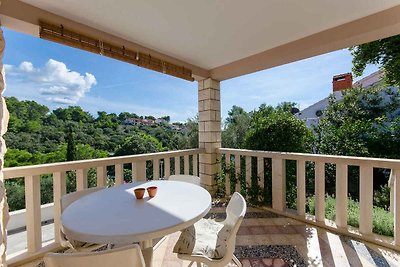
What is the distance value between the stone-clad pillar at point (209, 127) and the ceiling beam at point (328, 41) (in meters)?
0.60

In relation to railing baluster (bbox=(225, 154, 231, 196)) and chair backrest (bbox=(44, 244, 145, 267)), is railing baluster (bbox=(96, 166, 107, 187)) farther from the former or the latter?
railing baluster (bbox=(225, 154, 231, 196))

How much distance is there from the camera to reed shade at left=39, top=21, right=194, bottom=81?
2.01m

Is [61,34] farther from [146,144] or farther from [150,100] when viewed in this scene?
[150,100]

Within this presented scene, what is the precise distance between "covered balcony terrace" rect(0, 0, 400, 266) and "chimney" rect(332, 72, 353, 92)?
21.9 feet

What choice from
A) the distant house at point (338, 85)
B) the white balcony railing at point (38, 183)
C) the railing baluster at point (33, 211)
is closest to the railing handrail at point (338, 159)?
the white balcony railing at point (38, 183)

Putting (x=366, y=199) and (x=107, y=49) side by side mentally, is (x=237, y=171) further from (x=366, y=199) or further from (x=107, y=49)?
(x=107, y=49)

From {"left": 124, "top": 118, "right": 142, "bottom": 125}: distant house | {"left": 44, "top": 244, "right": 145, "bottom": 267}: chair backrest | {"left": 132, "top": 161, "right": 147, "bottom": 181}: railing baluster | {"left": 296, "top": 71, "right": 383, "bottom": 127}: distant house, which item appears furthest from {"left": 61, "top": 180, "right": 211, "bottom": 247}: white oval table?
{"left": 296, "top": 71, "right": 383, "bottom": 127}: distant house

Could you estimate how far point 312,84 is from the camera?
36.7 ft

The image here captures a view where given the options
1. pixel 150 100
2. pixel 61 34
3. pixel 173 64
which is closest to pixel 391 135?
pixel 173 64

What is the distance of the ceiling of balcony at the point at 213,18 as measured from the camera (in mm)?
1940

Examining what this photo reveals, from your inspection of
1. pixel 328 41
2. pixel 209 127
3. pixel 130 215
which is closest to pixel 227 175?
pixel 209 127

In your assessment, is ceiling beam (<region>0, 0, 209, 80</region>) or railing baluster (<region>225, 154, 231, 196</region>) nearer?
ceiling beam (<region>0, 0, 209, 80</region>)

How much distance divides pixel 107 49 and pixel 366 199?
345 cm

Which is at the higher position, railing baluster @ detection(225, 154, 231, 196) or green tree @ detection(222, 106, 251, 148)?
green tree @ detection(222, 106, 251, 148)
